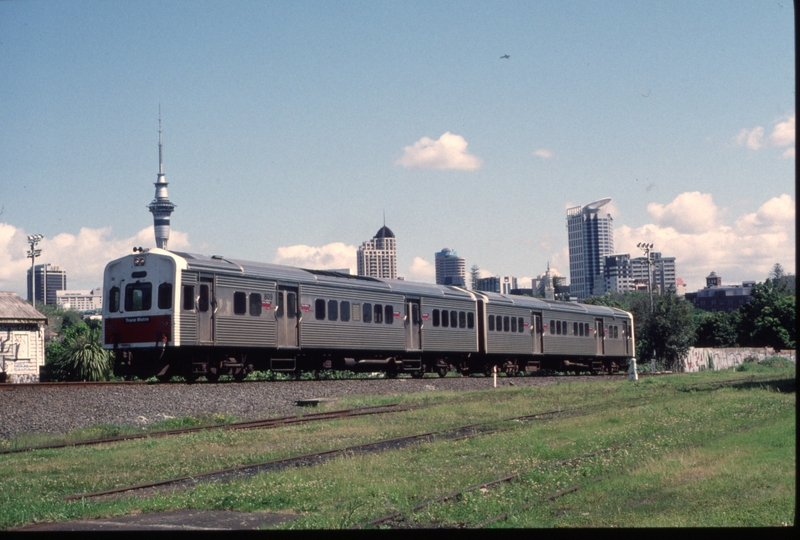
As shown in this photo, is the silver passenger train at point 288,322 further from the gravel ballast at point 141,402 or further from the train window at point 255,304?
the gravel ballast at point 141,402

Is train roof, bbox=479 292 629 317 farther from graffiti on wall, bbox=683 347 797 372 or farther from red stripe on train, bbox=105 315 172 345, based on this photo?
red stripe on train, bbox=105 315 172 345

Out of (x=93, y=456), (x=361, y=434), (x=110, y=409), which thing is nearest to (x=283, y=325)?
(x=110, y=409)

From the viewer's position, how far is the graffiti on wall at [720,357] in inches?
2212

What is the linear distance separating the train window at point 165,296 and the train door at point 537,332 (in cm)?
2037

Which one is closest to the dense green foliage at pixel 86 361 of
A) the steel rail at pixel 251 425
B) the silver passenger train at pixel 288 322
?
the silver passenger train at pixel 288 322

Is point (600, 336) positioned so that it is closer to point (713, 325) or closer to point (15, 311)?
point (15, 311)

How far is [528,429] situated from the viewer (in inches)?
674

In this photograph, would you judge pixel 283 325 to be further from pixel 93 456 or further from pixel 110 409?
pixel 93 456

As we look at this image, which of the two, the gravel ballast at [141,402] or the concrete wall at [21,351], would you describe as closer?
the gravel ballast at [141,402]

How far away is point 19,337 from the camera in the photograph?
48688mm

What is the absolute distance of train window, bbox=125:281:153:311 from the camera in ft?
80.8

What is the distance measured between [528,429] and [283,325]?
1142 centimetres

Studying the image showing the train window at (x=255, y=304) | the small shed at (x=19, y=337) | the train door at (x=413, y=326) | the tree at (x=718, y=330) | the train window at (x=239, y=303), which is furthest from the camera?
the tree at (x=718, y=330)

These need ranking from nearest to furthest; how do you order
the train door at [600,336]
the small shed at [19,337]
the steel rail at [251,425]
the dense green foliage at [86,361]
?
the steel rail at [251,425]
the dense green foliage at [86,361]
the train door at [600,336]
the small shed at [19,337]
